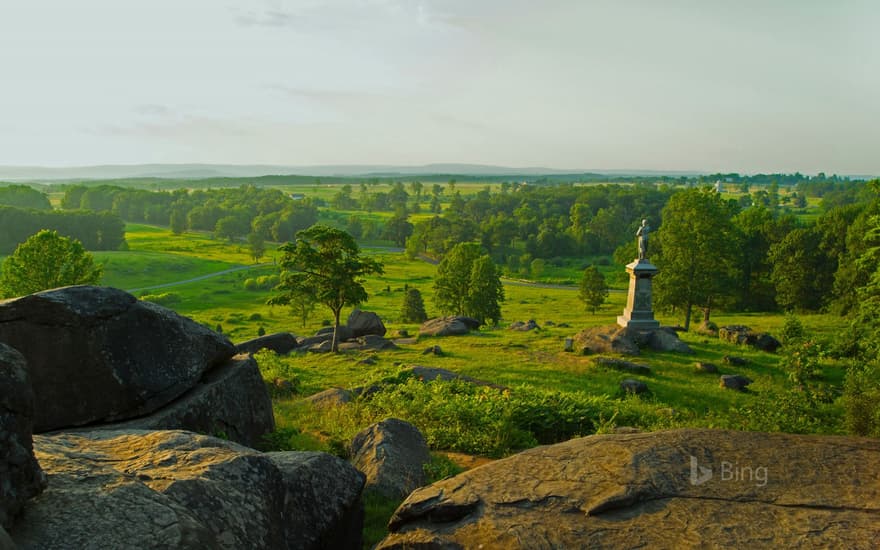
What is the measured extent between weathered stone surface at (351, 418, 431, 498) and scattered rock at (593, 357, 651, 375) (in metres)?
17.4

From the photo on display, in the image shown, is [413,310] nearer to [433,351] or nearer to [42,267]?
[433,351]

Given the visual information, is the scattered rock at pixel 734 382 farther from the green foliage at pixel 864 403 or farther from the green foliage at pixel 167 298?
the green foliage at pixel 167 298

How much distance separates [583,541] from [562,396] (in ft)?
37.7

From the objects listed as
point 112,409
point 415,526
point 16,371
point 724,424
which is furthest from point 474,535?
point 724,424

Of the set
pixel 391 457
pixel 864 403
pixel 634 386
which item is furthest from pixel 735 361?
pixel 391 457

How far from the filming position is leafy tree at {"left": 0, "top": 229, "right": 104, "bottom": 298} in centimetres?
3850

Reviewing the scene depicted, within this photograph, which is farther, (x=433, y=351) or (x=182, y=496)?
(x=433, y=351)

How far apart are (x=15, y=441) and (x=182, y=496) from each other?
1629mm

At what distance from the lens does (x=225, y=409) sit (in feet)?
38.3

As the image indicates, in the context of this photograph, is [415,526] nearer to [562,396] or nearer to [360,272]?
[562,396]

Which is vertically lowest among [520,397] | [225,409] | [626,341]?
[626,341]

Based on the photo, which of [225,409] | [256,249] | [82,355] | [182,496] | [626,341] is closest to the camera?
[182,496]

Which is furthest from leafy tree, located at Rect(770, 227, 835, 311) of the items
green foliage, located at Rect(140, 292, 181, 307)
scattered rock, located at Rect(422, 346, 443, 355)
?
green foliage, located at Rect(140, 292, 181, 307)

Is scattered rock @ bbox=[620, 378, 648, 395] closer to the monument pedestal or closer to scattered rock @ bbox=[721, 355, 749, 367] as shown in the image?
scattered rock @ bbox=[721, 355, 749, 367]
